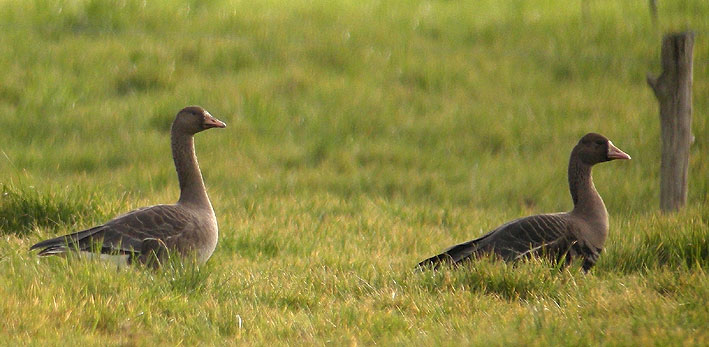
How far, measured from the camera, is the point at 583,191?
23.0 ft

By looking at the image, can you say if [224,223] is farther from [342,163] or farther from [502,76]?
[502,76]

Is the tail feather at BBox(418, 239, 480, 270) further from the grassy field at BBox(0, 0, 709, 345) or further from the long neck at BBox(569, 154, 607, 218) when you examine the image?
the long neck at BBox(569, 154, 607, 218)

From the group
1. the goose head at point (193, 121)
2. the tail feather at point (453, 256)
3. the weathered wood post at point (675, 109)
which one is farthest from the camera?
the weathered wood post at point (675, 109)

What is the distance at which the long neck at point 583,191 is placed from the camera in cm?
688

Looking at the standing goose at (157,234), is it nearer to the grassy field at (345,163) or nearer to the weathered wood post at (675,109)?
the grassy field at (345,163)

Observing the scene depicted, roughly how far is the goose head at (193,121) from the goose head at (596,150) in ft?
9.40

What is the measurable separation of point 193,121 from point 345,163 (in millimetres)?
4075

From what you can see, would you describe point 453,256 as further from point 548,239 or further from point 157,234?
point 157,234

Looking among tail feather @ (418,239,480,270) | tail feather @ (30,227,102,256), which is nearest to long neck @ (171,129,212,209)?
tail feather @ (30,227,102,256)

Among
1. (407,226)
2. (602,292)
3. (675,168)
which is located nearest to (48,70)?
(407,226)

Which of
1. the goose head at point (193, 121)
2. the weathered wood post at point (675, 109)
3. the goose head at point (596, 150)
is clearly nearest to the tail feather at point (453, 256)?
the goose head at point (596, 150)

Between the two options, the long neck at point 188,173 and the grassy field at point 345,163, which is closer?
the grassy field at point 345,163

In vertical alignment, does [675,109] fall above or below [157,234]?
above

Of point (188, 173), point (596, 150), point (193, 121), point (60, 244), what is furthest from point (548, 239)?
point (60, 244)
